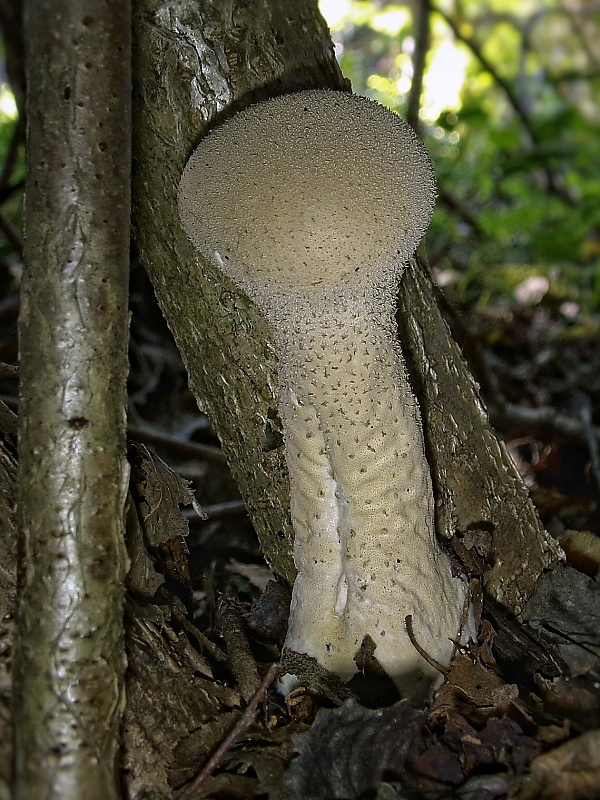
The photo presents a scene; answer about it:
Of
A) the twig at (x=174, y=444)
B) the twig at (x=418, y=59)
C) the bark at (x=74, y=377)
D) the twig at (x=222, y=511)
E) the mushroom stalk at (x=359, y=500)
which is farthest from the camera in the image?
the twig at (x=418, y=59)

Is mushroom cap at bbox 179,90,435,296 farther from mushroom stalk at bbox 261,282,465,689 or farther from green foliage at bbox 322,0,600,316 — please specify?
green foliage at bbox 322,0,600,316

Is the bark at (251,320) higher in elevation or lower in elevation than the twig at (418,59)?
lower

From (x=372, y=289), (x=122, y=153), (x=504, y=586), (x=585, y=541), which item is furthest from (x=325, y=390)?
(x=585, y=541)

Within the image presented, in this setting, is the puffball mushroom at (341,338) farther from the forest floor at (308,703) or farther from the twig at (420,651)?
the forest floor at (308,703)

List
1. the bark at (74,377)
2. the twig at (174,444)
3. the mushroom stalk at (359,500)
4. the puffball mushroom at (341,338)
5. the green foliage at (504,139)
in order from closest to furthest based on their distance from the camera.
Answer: the bark at (74,377)
the puffball mushroom at (341,338)
the mushroom stalk at (359,500)
the twig at (174,444)
the green foliage at (504,139)

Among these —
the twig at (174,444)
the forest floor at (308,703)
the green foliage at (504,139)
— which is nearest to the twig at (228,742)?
the forest floor at (308,703)

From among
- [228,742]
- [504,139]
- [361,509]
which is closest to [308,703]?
[228,742]

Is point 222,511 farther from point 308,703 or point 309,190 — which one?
point 309,190
